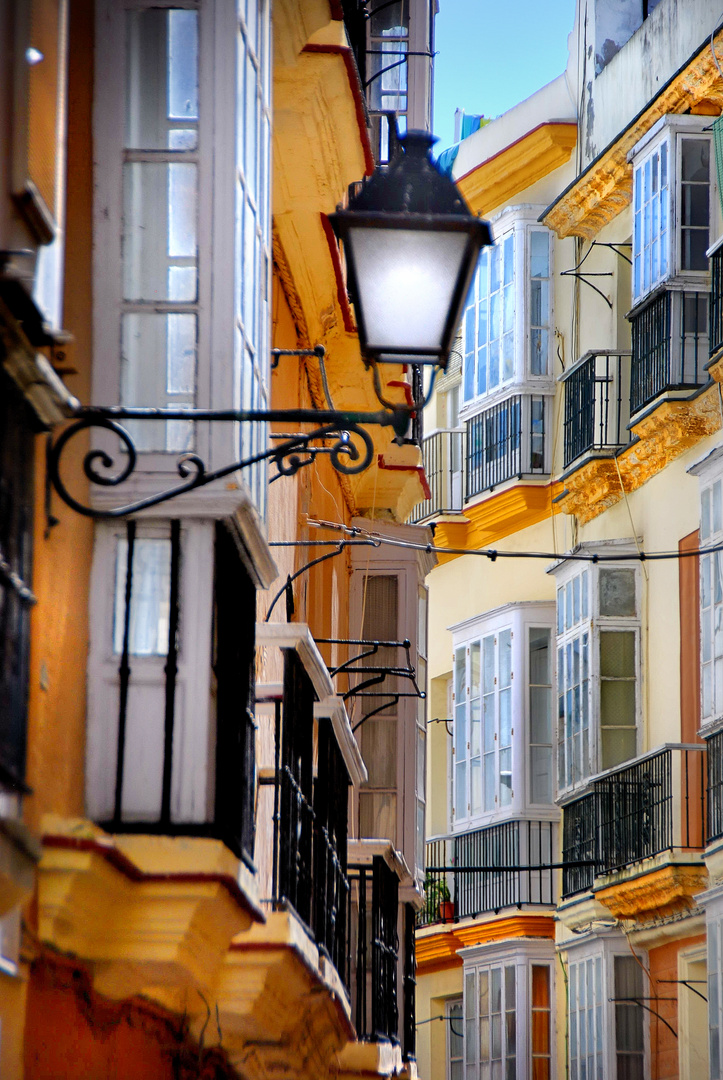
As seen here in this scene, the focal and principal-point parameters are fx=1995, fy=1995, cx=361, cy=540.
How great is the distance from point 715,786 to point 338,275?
6.50m

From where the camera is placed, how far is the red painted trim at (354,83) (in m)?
10.3

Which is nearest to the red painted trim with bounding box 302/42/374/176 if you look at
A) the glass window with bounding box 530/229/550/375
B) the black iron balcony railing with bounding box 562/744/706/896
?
the black iron balcony railing with bounding box 562/744/706/896

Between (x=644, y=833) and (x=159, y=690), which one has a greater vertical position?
(x=644, y=833)

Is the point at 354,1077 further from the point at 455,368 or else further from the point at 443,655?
the point at 455,368

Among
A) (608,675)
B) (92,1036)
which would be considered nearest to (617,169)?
(608,675)

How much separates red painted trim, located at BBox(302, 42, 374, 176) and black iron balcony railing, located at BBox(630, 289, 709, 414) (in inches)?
310

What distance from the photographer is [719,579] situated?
17062mm

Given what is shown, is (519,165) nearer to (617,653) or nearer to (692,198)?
(692,198)

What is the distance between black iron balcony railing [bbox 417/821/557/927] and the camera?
21516 millimetres

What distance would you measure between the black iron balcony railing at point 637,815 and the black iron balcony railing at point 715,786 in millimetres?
856

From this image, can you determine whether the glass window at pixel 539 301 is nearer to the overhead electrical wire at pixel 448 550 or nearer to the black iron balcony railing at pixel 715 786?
the overhead electrical wire at pixel 448 550

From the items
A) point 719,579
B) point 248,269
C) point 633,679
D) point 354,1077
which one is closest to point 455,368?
point 633,679

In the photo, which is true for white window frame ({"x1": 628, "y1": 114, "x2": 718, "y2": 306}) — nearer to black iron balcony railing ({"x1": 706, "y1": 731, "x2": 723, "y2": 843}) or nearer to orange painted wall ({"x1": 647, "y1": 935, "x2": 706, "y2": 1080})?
black iron balcony railing ({"x1": 706, "y1": 731, "x2": 723, "y2": 843})

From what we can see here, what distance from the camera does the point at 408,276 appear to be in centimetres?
612
